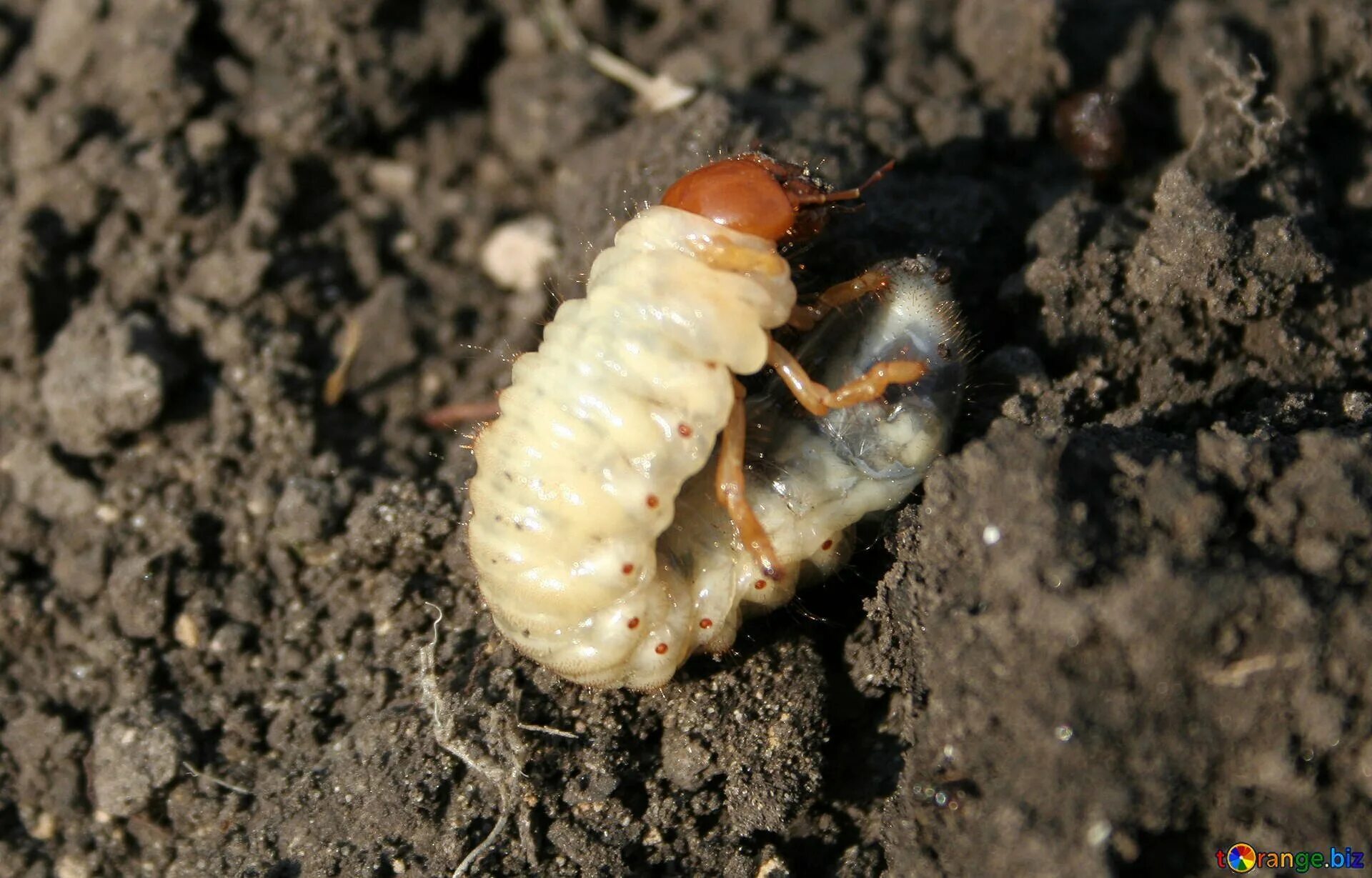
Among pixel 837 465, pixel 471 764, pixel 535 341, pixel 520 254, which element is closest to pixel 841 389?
pixel 837 465

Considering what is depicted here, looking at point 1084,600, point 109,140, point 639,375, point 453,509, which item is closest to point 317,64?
point 109,140

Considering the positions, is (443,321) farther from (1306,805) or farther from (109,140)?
(1306,805)

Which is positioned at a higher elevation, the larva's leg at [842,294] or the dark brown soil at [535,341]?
the larva's leg at [842,294]

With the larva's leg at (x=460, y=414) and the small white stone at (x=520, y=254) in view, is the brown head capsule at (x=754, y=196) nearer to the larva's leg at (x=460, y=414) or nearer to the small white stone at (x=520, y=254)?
the larva's leg at (x=460, y=414)

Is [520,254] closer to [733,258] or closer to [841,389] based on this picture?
[733,258]

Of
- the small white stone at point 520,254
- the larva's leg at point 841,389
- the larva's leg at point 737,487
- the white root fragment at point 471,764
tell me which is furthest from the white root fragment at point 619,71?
the white root fragment at point 471,764

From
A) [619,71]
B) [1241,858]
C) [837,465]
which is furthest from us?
[619,71]

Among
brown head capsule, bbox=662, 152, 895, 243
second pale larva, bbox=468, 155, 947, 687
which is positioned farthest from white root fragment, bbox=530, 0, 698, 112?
second pale larva, bbox=468, 155, 947, 687
